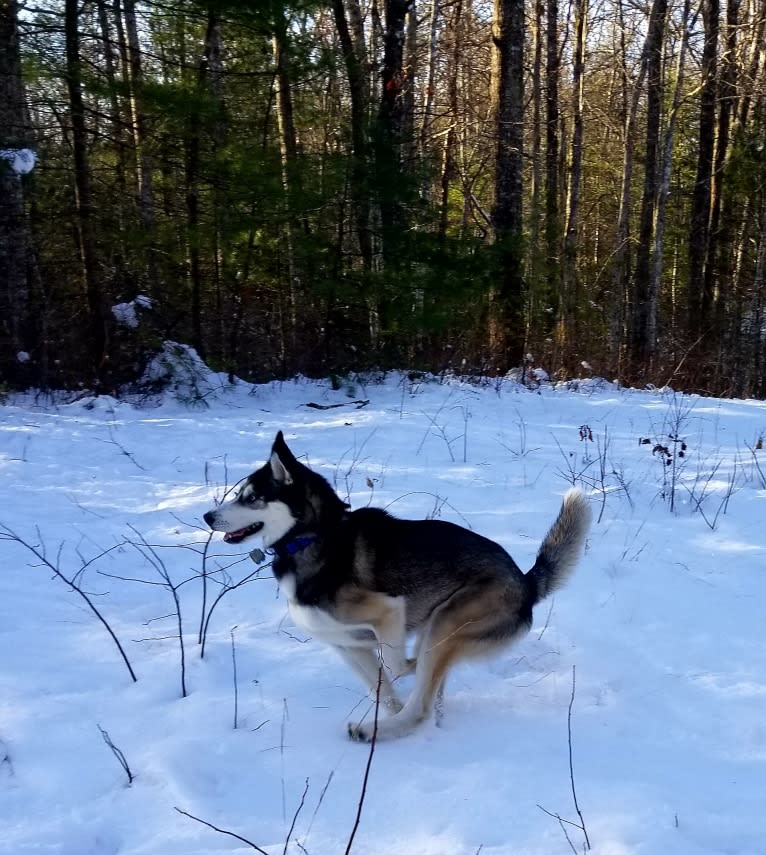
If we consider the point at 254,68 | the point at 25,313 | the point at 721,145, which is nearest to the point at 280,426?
the point at 25,313

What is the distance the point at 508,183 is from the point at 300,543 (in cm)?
1109

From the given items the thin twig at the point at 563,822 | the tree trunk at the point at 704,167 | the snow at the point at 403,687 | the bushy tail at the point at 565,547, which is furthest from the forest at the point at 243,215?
the thin twig at the point at 563,822

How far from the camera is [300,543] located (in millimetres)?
3352

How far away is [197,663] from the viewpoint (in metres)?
3.47

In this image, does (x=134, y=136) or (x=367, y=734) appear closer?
(x=367, y=734)

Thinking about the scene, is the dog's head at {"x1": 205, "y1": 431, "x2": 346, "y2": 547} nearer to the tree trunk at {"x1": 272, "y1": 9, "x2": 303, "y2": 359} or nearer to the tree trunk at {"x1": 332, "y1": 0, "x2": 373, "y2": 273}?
the tree trunk at {"x1": 272, "y1": 9, "x2": 303, "y2": 359}

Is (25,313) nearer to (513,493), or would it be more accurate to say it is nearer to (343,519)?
(513,493)

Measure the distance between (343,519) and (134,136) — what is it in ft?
31.8

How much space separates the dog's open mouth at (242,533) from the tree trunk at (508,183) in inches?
365

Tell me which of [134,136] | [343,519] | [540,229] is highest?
[134,136]

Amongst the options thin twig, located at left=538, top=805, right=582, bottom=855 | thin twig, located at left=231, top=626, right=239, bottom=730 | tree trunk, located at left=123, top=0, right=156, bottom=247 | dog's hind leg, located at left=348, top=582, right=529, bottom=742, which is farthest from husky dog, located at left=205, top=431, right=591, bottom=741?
tree trunk, located at left=123, top=0, right=156, bottom=247

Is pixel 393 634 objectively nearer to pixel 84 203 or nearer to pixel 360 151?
pixel 84 203

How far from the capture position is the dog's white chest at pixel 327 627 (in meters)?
3.16

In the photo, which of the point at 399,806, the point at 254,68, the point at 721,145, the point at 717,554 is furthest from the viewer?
the point at 721,145
